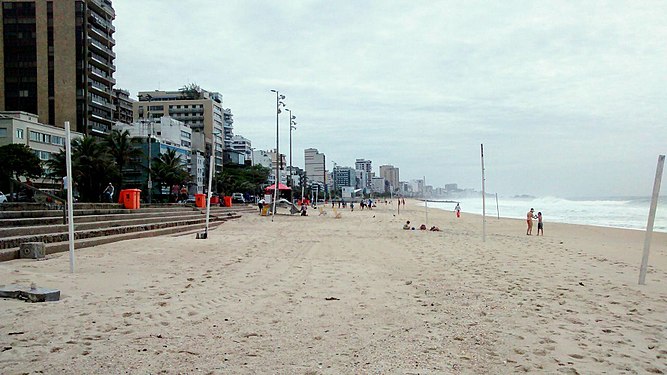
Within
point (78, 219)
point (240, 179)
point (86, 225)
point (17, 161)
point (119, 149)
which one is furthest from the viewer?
point (240, 179)

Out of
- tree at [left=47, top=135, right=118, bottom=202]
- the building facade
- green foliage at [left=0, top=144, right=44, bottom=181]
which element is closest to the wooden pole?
tree at [left=47, top=135, right=118, bottom=202]

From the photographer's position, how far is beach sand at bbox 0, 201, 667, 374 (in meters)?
3.94

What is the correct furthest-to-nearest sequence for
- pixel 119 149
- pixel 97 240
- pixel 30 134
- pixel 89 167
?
pixel 30 134, pixel 119 149, pixel 89 167, pixel 97 240

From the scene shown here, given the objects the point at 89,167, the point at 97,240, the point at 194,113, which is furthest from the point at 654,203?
the point at 194,113

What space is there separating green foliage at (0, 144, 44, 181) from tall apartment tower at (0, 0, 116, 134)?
658 inches

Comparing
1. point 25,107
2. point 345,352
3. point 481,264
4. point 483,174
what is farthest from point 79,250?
point 25,107

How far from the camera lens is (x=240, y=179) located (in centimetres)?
8800

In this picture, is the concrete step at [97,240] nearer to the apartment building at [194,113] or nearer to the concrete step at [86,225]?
the concrete step at [86,225]

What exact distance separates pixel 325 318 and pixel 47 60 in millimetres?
61302

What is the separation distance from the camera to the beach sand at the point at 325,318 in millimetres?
3939

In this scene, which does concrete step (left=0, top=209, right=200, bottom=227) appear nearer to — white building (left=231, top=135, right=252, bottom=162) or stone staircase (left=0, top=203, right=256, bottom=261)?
stone staircase (left=0, top=203, right=256, bottom=261)

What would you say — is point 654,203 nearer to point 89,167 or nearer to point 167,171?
point 89,167

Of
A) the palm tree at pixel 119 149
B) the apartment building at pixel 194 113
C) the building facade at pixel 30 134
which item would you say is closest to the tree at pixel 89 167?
the palm tree at pixel 119 149

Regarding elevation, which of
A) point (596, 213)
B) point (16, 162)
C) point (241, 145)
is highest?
point (241, 145)
